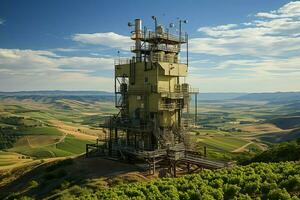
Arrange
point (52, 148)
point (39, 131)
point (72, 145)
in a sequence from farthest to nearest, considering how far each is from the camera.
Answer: point (39, 131) < point (72, 145) < point (52, 148)

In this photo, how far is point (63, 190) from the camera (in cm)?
3353

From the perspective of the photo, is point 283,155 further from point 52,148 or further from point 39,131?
point 39,131

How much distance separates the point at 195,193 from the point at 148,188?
4.68 metres

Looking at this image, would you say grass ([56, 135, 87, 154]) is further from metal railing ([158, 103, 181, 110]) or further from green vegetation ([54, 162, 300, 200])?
green vegetation ([54, 162, 300, 200])

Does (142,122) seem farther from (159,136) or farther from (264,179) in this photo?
(264,179)

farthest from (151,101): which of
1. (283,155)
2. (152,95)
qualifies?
(283,155)

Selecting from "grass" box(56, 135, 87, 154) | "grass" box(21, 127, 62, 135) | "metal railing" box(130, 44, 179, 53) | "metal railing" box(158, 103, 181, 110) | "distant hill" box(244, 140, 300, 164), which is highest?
"metal railing" box(130, 44, 179, 53)

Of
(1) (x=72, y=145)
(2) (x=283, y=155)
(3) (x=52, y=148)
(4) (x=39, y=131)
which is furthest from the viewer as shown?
(4) (x=39, y=131)

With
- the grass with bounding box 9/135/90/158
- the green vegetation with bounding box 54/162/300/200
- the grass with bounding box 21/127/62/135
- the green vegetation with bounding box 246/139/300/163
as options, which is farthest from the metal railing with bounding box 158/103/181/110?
the grass with bounding box 21/127/62/135

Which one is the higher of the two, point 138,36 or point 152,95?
point 138,36

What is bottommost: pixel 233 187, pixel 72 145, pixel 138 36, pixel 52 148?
pixel 72 145

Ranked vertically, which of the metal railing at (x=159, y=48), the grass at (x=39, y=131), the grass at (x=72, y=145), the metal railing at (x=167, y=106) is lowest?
the grass at (x=72, y=145)

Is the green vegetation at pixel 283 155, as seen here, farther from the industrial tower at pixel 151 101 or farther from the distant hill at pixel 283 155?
the industrial tower at pixel 151 101

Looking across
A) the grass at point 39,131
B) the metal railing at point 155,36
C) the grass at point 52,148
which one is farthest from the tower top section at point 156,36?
the grass at point 39,131
